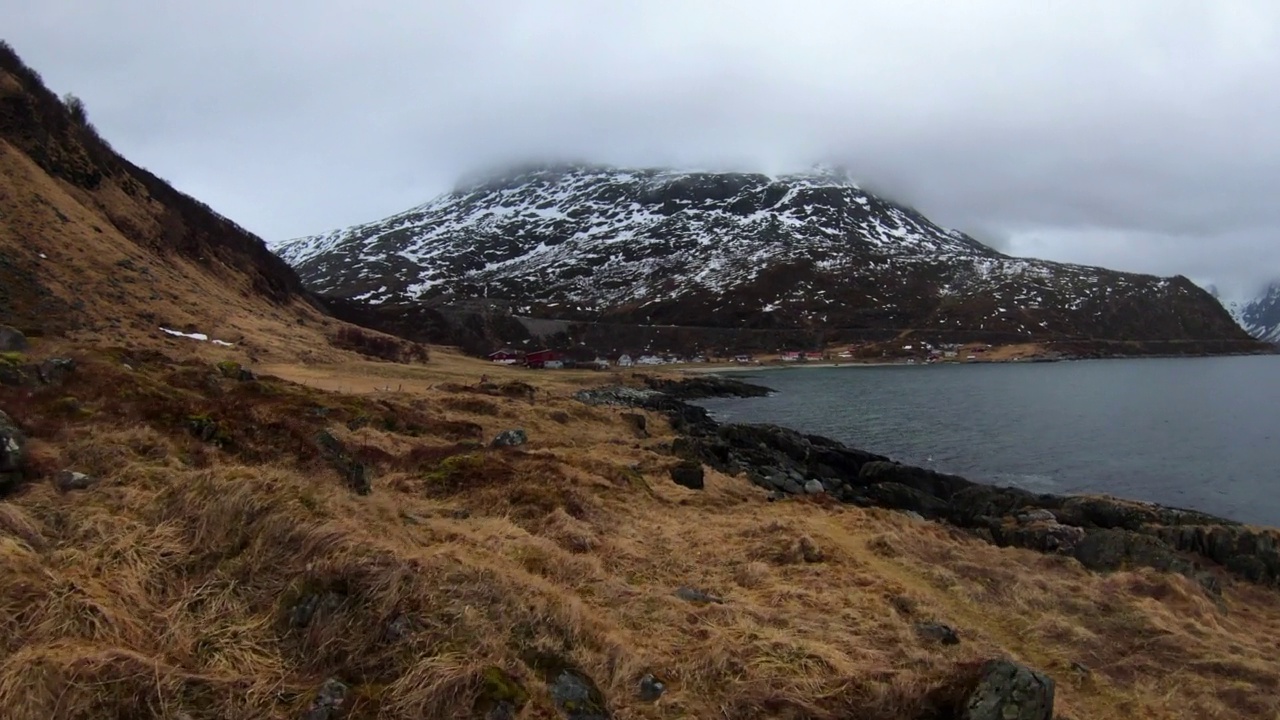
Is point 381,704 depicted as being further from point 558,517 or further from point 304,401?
point 304,401

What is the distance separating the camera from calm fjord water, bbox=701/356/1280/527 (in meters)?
33.5

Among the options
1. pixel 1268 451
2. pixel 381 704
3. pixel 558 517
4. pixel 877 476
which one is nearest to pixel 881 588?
pixel 558 517

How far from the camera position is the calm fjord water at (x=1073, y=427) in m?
33.5

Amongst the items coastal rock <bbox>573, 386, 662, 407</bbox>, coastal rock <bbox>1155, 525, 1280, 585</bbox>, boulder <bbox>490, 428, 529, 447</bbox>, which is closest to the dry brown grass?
coastal rock <bbox>1155, 525, 1280, 585</bbox>

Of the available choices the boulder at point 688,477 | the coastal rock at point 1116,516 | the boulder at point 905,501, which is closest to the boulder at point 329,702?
A: the boulder at point 688,477

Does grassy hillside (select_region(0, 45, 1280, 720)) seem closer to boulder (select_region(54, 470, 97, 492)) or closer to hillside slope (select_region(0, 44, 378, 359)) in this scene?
boulder (select_region(54, 470, 97, 492))

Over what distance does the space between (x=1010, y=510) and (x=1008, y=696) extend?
21008 mm

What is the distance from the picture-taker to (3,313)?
25703 mm

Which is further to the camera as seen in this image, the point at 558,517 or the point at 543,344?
the point at 543,344

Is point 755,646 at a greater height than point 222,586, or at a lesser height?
lesser

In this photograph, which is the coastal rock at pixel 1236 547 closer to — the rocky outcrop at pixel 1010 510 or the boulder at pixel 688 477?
the rocky outcrop at pixel 1010 510

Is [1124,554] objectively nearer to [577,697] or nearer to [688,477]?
[688,477]

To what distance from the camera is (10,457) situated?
7.60 m

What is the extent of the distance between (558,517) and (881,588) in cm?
545
